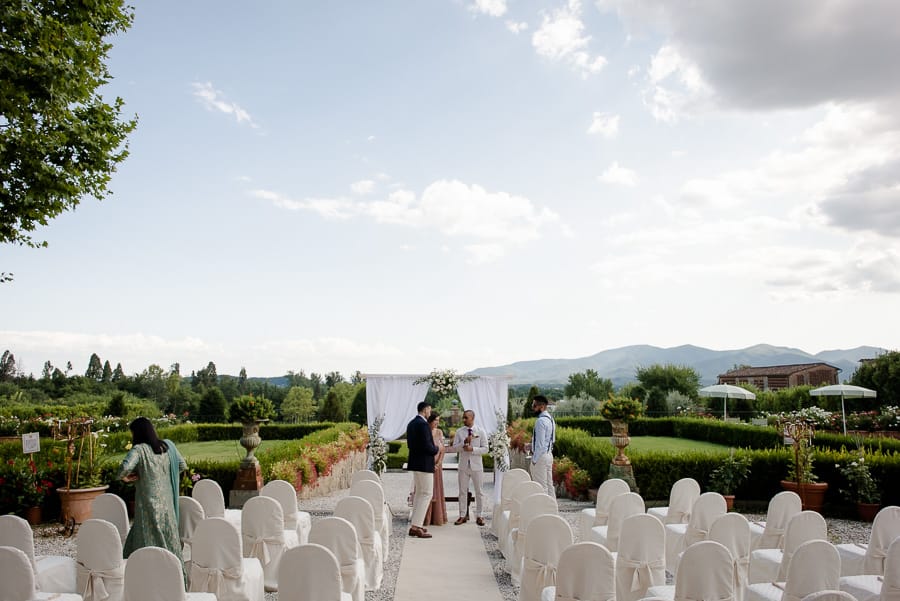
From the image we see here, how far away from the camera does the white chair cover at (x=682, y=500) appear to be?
707cm

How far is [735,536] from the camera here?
17.3 feet

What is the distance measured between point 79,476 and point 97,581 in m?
5.50

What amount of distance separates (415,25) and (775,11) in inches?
238

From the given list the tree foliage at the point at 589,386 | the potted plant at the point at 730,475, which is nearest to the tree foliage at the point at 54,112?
the potted plant at the point at 730,475

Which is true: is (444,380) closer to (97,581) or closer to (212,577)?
(212,577)

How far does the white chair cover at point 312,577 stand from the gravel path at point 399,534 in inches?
96.1

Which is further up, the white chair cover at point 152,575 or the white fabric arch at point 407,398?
the white fabric arch at point 407,398

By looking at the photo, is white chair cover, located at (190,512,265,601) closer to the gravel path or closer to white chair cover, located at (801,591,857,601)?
the gravel path

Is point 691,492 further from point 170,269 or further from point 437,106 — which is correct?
point 170,269

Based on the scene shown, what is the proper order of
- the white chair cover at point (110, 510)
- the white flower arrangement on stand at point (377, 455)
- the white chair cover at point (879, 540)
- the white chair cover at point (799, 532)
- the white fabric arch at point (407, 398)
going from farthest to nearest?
the white fabric arch at point (407, 398)
the white flower arrangement on stand at point (377, 455)
the white chair cover at point (110, 510)
the white chair cover at point (879, 540)
the white chair cover at point (799, 532)

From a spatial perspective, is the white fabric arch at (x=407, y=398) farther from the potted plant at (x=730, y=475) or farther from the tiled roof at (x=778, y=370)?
the tiled roof at (x=778, y=370)

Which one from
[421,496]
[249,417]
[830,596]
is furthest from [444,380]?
[830,596]

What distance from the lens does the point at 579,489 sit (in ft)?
38.5

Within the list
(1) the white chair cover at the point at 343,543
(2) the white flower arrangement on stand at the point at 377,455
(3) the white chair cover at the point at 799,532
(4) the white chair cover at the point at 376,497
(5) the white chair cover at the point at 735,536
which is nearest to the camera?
(1) the white chair cover at the point at 343,543
